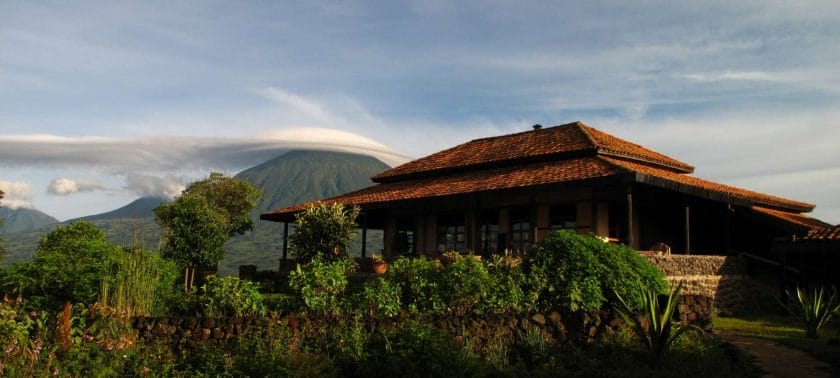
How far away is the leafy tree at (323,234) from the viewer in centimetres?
2064

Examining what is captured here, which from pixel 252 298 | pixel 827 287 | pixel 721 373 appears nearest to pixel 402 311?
pixel 252 298

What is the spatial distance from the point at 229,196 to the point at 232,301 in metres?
38.8

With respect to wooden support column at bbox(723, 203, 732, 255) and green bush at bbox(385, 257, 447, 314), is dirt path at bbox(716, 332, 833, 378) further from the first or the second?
wooden support column at bbox(723, 203, 732, 255)

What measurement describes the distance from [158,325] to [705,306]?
9.58 metres

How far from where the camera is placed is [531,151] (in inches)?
926

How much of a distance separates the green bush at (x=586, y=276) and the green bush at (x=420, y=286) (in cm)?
173

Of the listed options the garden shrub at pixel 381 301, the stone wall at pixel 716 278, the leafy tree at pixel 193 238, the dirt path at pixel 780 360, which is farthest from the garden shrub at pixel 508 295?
the leafy tree at pixel 193 238

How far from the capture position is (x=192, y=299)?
11195mm

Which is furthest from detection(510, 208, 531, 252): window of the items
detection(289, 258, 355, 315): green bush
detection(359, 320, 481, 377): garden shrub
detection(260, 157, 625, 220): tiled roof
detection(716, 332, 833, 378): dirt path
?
detection(359, 320, 481, 377): garden shrub

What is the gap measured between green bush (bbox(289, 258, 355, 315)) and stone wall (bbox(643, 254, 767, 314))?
9.07 metres

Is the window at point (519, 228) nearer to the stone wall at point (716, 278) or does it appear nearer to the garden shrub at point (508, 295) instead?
the stone wall at point (716, 278)

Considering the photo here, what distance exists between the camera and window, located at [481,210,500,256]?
76.4ft

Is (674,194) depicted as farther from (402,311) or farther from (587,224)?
(402,311)

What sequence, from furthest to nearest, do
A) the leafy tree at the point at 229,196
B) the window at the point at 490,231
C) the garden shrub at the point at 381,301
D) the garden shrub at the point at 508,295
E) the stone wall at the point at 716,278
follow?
1. the leafy tree at the point at 229,196
2. the window at the point at 490,231
3. the stone wall at the point at 716,278
4. the garden shrub at the point at 508,295
5. the garden shrub at the point at 381,301
